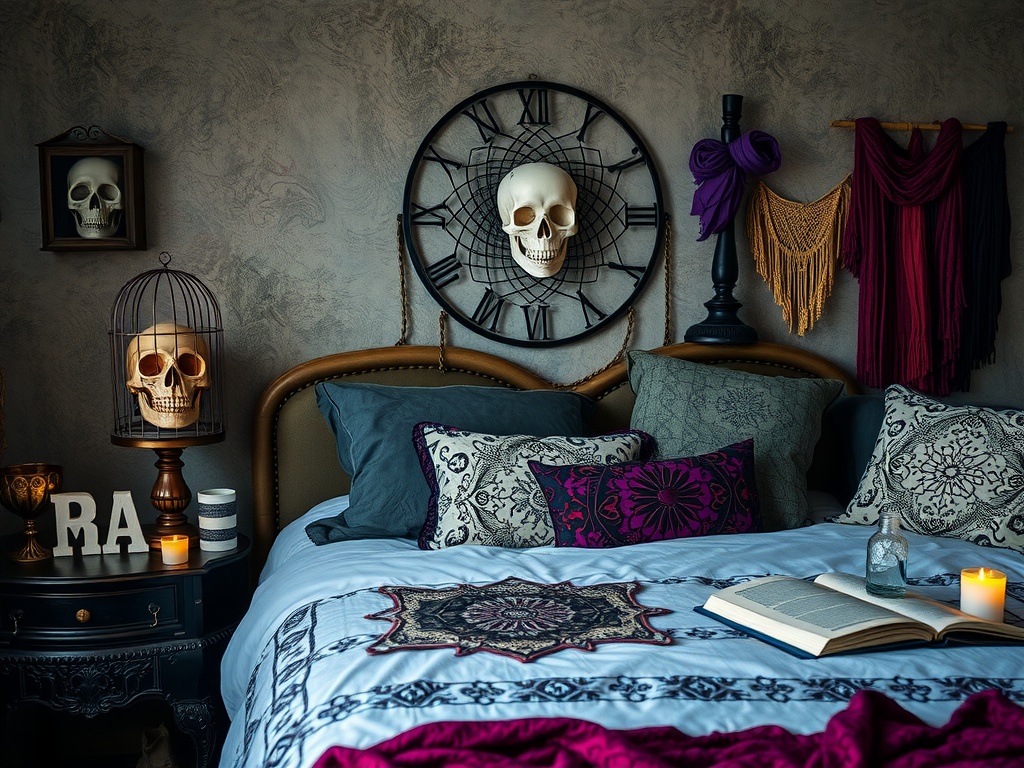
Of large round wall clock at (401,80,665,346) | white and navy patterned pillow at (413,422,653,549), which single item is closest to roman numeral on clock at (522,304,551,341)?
large round wall clock at (401,80,665,346)

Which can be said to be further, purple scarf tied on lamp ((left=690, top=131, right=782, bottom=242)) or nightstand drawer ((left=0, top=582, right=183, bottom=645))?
purple scarf tied on lamp ((left=690, top=131, right=782, bottom=242))

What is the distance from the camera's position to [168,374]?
231 cm

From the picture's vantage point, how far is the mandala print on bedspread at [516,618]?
1411 mm

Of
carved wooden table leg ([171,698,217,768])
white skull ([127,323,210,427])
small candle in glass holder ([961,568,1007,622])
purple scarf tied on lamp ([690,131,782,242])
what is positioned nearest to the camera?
small candle in glass holder ([961,568,1007,622])

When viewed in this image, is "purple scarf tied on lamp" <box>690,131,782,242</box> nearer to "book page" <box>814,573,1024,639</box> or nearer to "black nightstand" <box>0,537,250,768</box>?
"book page" <box>814,573,1024,639</box>

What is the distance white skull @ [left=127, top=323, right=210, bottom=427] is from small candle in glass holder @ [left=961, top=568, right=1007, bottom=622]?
70.6 inches

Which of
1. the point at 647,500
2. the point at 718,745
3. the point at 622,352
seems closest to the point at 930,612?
the point at 718,745

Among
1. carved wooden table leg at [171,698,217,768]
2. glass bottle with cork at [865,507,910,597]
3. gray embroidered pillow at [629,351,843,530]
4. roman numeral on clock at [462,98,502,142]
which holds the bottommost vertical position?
carved wooden table leg at [171,698,217,768]

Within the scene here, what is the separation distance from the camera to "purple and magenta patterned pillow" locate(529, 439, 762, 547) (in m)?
2.04

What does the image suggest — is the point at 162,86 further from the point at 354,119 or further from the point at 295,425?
the point at 295,425

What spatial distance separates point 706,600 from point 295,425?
54.1 inches

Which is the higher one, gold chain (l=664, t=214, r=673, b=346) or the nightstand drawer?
gold chain (l=664, t=214, r=673, b=346)

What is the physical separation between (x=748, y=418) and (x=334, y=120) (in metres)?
1.43

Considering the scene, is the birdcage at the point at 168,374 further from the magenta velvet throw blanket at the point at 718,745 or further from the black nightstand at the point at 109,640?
the magenta velvet throw blanket at the point at 718,745
